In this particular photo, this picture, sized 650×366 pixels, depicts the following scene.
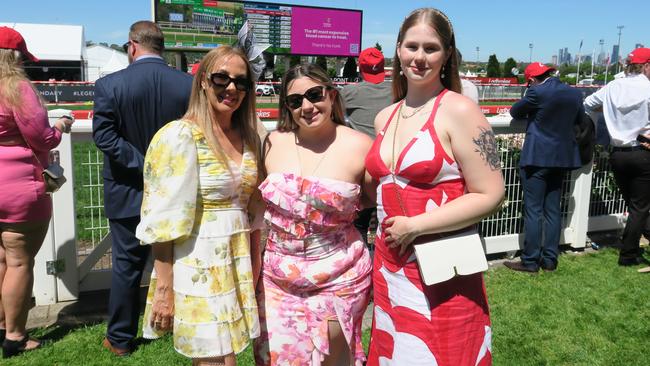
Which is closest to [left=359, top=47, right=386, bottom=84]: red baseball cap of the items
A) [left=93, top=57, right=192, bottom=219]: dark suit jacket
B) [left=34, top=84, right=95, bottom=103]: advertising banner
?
[left=93, top=57, right=192, bottom=219]: dark suit jacket

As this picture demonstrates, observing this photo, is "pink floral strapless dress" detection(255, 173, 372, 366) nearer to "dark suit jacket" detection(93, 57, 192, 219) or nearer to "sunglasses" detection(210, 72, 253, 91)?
"sunglasses" detection(210, 72, 253, 91)

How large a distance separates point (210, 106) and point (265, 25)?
96.8 feet

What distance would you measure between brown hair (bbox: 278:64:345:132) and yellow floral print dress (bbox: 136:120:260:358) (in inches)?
14.4

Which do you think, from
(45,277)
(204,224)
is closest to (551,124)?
(204,224)

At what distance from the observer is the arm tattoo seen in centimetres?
184

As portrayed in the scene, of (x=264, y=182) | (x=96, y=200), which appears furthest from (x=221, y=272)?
(x=96, y=200)

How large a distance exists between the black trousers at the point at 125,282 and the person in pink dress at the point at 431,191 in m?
2.04

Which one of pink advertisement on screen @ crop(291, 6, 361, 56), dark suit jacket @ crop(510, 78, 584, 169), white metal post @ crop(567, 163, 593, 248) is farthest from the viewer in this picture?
pink advertisement on screen @ crop(291, 6, 361, 56)

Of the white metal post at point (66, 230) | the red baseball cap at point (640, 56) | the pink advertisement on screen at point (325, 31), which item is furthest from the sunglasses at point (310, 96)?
the pink advertisement on screen at point (325, 31)

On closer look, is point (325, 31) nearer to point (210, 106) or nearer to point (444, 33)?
point (210, 106)

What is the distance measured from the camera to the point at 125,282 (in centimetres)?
349

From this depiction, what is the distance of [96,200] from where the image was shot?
435 cm

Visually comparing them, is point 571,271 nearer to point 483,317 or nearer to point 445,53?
point 483,317

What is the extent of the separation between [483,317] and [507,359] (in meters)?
1.80
